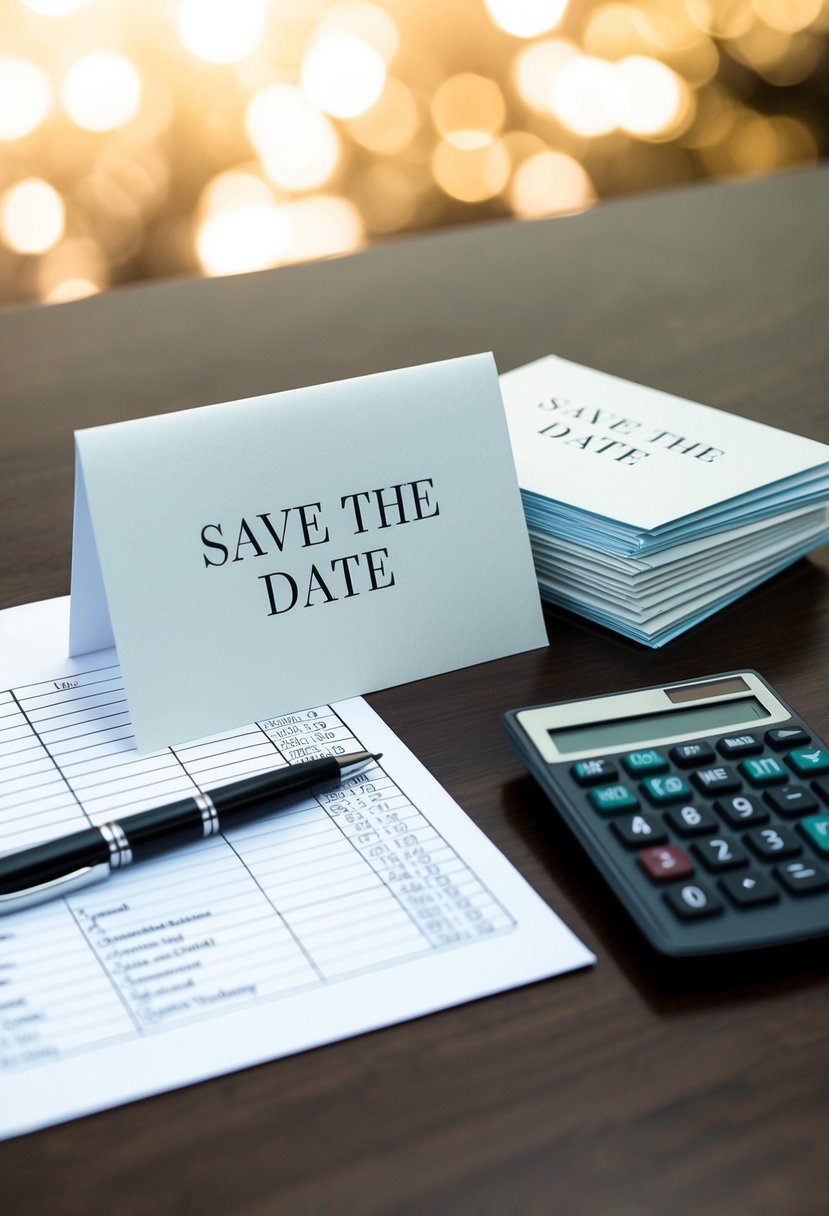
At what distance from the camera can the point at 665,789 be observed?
0.55 m

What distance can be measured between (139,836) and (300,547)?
176mm

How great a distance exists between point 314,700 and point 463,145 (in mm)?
2254

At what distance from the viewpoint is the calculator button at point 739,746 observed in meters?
0.57

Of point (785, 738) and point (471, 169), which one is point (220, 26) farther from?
point (785, 738)

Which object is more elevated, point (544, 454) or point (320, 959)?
point (544, 454)

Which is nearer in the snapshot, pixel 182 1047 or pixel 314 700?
pixel 182 1047

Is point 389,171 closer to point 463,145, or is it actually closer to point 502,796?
point 463,145

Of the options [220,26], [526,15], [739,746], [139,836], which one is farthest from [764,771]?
[526,15]

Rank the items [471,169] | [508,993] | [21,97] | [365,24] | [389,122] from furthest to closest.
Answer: [471,169] → [389,122] → [365,24] → [21,97] → [508,993]

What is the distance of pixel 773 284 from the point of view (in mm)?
1248

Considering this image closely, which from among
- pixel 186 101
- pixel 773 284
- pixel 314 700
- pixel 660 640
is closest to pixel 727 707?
pixel 660 640

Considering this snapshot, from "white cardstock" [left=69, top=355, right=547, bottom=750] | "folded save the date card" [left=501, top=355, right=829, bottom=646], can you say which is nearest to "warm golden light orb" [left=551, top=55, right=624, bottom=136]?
"folded save the date card" [left=501, top=355, right=829, bottom=646]

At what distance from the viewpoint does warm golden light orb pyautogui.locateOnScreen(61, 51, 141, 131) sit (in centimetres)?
240

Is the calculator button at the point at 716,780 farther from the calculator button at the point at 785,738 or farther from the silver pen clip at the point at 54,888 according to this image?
the silver pen clip at the point at 54,888
